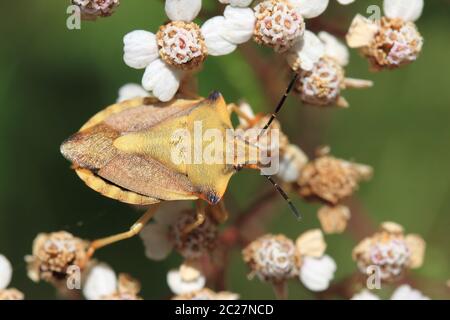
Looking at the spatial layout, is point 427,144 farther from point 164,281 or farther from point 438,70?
point 164,281

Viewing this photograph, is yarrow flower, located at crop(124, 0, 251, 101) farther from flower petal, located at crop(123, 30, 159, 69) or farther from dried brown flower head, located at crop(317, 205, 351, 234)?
dried brown flower head, located at crop(317, 205, 351, 234)

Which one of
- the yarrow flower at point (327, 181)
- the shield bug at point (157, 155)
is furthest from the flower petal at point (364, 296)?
the shield bug at point (157, 155)

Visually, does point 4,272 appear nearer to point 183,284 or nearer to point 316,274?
point 183,284

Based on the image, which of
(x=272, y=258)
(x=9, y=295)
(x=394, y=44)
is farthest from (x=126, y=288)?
(x=394, y=44)

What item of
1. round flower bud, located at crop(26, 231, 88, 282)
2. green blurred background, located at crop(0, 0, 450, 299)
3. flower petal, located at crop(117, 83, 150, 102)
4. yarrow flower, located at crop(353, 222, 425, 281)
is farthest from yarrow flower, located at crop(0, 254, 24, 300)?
yarrow flower, located at crop(353, 222, 425, 281)

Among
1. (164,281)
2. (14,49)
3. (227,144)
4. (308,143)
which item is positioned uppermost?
(14,49)

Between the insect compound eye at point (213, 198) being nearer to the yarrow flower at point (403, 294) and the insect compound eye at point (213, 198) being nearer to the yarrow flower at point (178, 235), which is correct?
the yarrow flower at point (178, 235)
